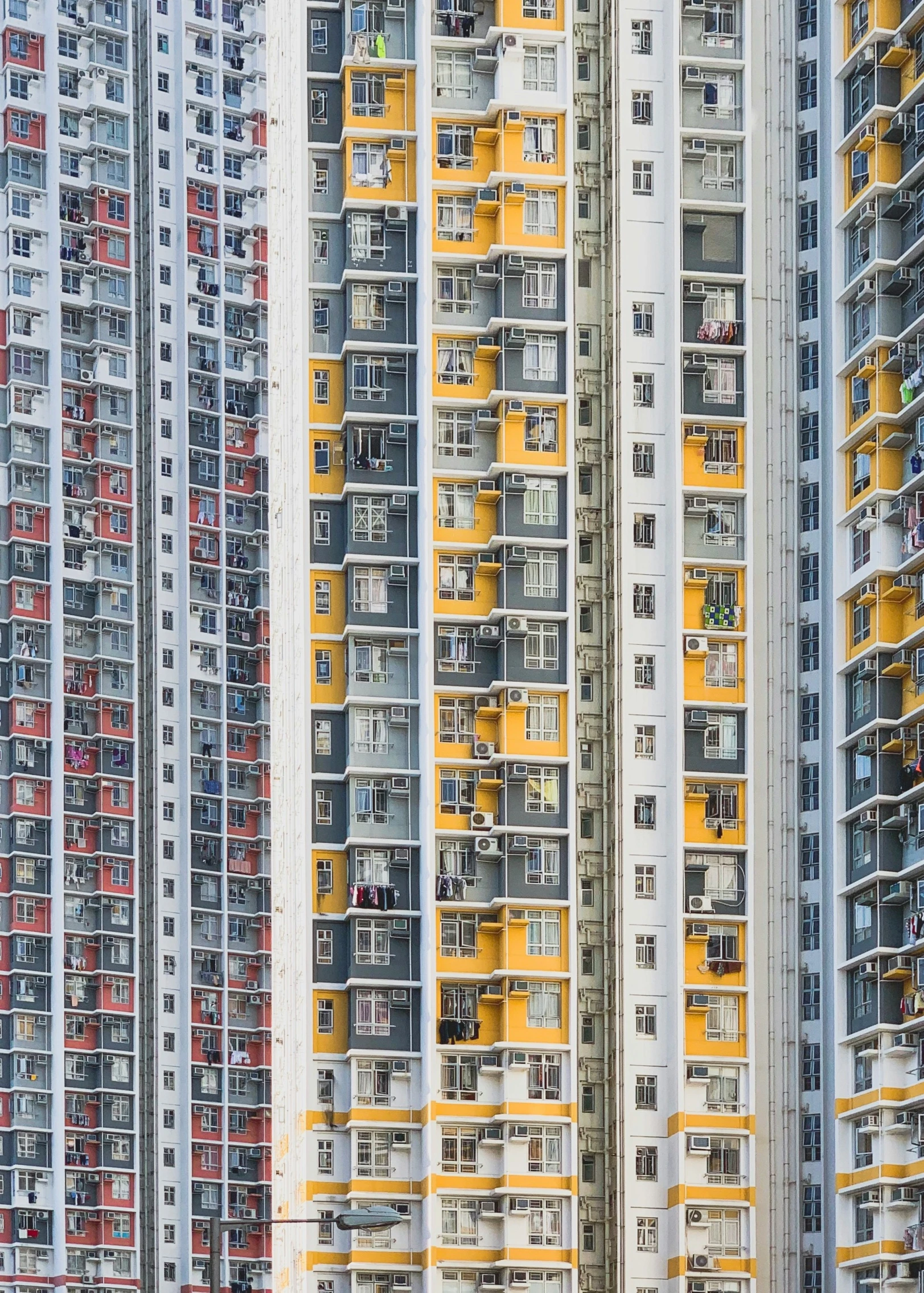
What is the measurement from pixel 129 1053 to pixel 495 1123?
25.4 metres

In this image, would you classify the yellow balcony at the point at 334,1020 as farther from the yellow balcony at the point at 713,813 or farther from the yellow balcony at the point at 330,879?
the yellow balcony at the point at 713,813

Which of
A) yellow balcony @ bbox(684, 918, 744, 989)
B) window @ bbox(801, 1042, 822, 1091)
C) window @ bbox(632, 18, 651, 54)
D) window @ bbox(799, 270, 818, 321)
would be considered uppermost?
window @ bbox(632, 18, 651, 54)

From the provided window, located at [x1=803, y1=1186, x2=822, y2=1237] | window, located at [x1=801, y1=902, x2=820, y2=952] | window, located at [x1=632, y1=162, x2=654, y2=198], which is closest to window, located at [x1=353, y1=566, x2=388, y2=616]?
window, located at [x1=632, y1=162, x2=654, y2=198]

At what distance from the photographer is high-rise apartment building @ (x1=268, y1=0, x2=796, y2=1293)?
5972 centimetres

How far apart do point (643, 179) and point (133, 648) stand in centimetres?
2761

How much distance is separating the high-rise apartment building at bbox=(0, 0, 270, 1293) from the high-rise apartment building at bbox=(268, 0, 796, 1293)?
785 inches

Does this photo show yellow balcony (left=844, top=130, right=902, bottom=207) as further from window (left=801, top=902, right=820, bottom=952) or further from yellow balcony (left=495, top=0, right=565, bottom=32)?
window (left=801, top=902, right=820, bottom=952)

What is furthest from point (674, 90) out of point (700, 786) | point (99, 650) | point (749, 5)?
point (99, 650)

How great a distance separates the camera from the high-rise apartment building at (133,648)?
271 ft

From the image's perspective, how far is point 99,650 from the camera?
84750mm

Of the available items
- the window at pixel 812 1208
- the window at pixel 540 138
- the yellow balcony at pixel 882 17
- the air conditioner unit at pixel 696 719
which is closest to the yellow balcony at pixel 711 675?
the air conditioner unit at pixel 696 719

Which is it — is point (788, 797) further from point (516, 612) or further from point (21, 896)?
point (21, 896)

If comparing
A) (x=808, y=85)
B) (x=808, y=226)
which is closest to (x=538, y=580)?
(x=808, y=226)

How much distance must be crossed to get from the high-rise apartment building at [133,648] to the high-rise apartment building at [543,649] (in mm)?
19930
